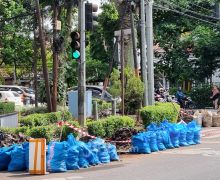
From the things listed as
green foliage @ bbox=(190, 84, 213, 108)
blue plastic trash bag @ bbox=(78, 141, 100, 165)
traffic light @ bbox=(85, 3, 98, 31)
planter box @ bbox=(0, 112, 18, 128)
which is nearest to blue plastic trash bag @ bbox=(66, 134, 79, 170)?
blue plastic trash bag @ bbox=(78, 141, 100, 165)

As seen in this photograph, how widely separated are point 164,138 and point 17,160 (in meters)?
5.41

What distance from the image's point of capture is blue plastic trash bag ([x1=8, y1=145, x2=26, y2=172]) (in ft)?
44.3

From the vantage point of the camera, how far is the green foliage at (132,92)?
23.8 meters

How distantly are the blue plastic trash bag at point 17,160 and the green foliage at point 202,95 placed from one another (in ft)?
83.6

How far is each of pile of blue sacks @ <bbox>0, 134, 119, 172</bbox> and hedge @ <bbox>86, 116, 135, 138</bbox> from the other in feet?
8.19

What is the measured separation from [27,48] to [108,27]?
9113 mm

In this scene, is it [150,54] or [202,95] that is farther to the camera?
[202,95]

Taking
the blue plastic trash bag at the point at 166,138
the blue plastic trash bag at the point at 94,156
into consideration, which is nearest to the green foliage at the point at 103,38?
the blue plastic trash bag at the point at 166,138

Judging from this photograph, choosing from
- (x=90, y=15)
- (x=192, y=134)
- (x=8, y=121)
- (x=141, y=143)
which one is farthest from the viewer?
(x=8, y=121)

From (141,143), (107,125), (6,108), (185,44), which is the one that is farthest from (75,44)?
(185,44)

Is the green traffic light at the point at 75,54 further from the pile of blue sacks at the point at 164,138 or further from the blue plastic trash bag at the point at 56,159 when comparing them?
the blue plastic trash bag at the point at 56,159

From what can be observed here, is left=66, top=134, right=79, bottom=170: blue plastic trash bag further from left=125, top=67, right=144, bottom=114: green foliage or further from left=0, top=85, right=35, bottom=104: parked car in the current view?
left=0, top=85, right=35, bottom=104: parked car

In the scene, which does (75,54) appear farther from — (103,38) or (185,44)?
(103,38)

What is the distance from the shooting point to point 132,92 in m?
24.0
